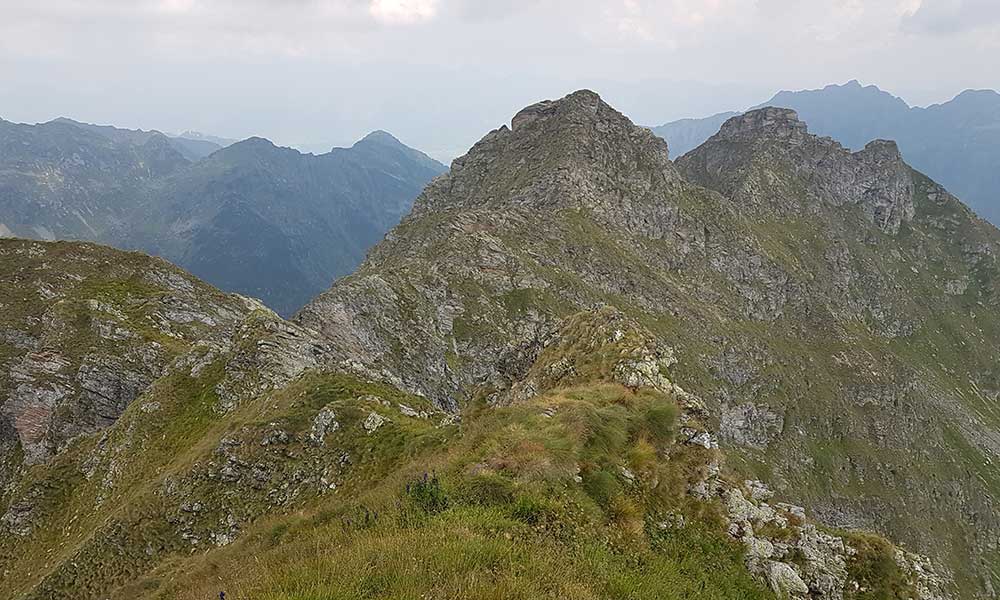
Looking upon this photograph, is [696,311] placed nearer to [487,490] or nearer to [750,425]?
[750,425]

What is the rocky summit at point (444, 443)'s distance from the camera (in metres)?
11.7

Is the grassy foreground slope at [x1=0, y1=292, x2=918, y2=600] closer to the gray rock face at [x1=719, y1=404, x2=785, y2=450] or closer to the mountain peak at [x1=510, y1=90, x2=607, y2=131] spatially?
the gray rock face at [x1=719, y1=404, x2=785, y2=450]

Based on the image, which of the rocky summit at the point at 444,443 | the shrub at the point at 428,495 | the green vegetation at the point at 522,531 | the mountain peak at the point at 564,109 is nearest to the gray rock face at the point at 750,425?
the rocky summit at the point at 444,443

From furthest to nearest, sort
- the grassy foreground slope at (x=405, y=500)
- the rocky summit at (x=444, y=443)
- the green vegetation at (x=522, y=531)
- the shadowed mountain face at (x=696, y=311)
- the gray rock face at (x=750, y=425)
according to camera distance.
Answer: the gray rock face at (x=750, y=425), the shadowed mountain face at (x=696, y=311), the rocky summit at (x=444, y=443), the grassy foreground slope at (x=405, y=500), the green vegetation at (x=522, y=531)

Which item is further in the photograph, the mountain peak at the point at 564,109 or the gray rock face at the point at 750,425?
the mountain peak at the point at 564,109

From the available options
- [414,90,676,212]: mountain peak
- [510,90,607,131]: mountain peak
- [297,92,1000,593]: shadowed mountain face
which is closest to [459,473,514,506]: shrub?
[297,92,1000,593]: shadowed mountain face

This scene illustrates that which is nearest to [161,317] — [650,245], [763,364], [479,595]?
[479,595]

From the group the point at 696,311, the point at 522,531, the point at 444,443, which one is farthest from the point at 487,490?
the point at 696,311

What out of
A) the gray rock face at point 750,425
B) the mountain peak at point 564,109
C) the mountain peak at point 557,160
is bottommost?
the gray rock face at point 750,425

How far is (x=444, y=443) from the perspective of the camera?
19672 millimetres

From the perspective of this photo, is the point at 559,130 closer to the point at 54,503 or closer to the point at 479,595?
the point at 54,503

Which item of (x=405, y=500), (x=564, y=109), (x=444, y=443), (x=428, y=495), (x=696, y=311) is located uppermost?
(x=564, y=109)

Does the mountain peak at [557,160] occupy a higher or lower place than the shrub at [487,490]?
higher

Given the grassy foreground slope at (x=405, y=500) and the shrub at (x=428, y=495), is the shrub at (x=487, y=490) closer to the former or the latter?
the grassy foreground slope at (x=405, y=500)
